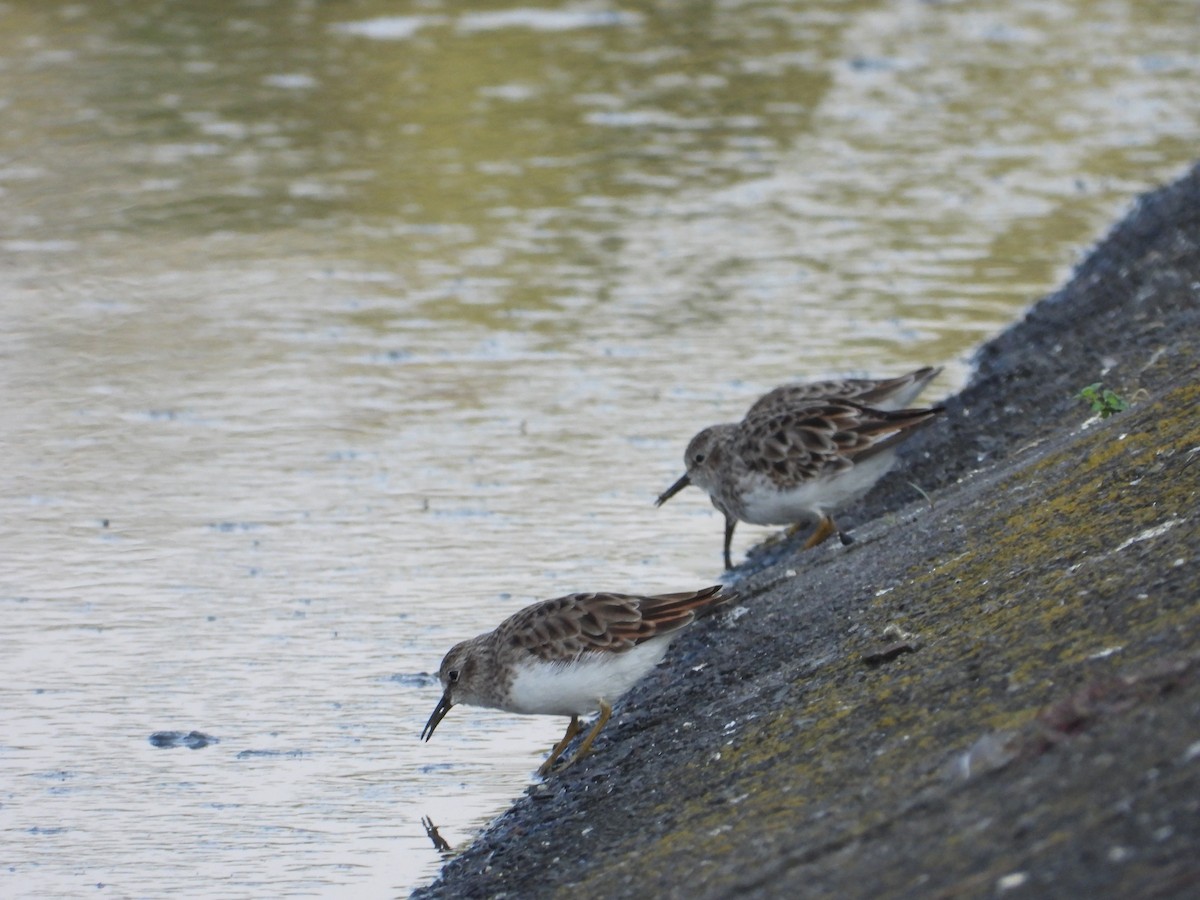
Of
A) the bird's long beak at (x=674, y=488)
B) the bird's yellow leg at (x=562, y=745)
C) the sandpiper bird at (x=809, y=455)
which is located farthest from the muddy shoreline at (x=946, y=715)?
the bird's long beak at (x=674, y=488)

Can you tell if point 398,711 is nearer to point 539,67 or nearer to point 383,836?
point 383,836

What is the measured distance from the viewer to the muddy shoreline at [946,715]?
4.86 m

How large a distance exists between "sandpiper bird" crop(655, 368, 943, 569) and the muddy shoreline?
30 centimetres

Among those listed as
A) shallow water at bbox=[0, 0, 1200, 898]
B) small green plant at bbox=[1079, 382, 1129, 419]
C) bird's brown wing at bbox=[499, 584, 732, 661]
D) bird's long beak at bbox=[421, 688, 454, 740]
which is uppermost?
small green plant at bbox=[1079, 382, 1129, 419]

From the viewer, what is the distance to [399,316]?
15.4 m

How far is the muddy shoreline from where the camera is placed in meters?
4.86

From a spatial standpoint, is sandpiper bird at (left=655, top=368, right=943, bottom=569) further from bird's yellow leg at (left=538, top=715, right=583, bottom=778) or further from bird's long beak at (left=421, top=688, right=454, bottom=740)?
bird's long beak at (left=421, top=688, right=454, bottom=740)

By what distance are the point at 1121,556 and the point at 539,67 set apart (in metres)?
18.4

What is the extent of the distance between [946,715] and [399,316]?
9.93m

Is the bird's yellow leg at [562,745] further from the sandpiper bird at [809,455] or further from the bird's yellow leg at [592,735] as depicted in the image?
the sandpiper bird at [809,455]

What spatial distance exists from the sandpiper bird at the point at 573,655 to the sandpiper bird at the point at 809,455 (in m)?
1.68

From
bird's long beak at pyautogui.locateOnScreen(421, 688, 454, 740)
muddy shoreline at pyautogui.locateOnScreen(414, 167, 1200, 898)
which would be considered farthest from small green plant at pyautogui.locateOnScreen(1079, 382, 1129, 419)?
bird's long beak at pyautogui.locateOnScreen(421, 688, 454, 740)

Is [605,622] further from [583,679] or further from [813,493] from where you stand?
[813,493]

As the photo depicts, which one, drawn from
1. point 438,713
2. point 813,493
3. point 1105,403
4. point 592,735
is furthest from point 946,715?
point 813,493
